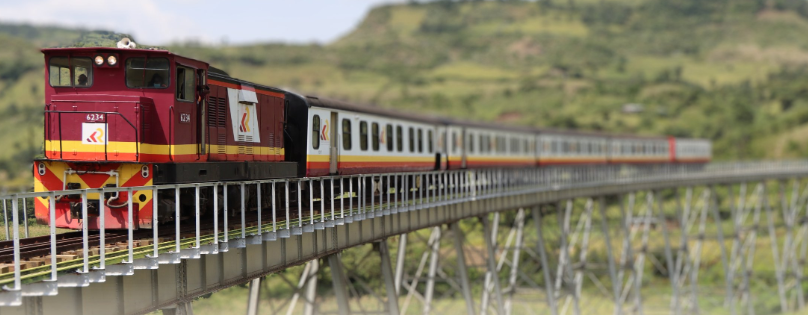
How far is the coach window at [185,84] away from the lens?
44.1 feet

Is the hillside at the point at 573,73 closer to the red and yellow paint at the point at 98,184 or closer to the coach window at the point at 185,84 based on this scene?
the coach window at the point at 185,84

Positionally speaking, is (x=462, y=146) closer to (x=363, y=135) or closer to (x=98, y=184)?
(x=363, y=135)

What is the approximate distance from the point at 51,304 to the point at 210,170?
18.7 feet

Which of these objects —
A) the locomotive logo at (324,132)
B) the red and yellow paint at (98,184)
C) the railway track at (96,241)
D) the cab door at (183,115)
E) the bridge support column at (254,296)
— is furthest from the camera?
→ the locomotive logo at (324,132)

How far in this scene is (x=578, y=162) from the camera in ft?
142

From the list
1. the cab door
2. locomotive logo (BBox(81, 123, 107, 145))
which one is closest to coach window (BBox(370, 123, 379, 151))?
the cab door

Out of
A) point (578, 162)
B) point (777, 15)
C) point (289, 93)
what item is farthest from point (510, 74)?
point (289, 93)

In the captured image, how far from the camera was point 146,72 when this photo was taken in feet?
43.2

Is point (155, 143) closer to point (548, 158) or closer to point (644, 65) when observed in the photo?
point (548, 158)

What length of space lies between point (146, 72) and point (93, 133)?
1176mm

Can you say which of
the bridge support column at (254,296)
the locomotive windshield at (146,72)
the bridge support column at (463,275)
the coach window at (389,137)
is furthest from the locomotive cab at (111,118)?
Answer: the bridge support column at (463,275)

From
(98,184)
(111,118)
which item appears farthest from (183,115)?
(98,184)

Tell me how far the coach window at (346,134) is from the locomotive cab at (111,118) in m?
6.92

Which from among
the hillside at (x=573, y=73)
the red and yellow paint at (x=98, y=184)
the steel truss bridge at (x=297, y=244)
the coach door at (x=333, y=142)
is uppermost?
the hillside at (x=573, y=73)
